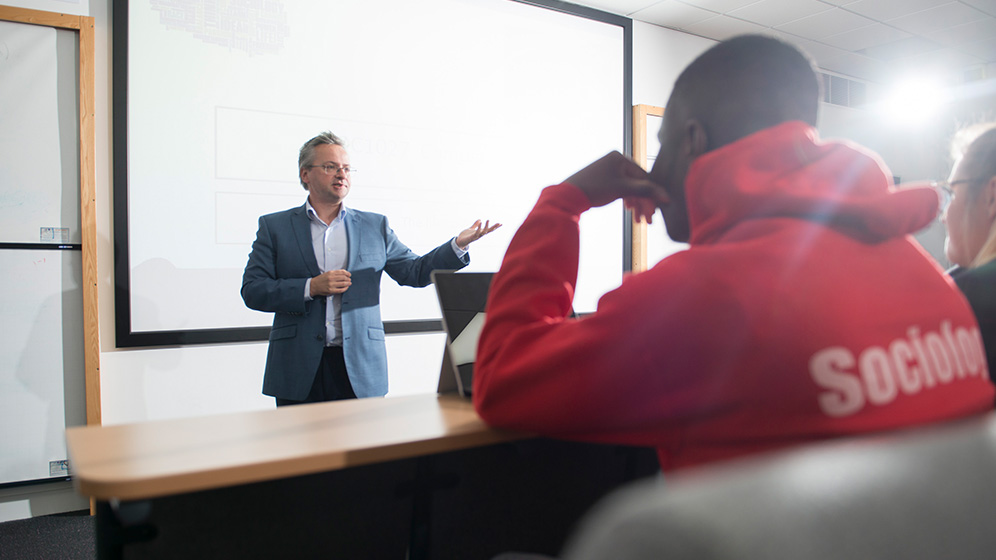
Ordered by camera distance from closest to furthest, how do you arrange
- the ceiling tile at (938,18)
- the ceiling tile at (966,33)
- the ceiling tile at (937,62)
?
the ceiling tile at (938,18) → the ceiling tile at (966,33) → the ceiling tile at (937,62)

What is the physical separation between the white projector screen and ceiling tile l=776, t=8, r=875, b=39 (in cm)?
128

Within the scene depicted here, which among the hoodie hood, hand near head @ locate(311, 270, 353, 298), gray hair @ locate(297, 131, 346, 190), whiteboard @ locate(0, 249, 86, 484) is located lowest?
whiteboard @ locate(0, 249, 86, 484)

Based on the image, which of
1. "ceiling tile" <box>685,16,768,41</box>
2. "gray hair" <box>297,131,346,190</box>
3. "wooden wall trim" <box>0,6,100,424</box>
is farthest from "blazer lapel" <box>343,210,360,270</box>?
"ceiling tile" <box>685,16,768,41</box>

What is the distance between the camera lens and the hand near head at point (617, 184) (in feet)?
3.41

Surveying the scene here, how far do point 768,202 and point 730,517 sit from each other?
625 mm

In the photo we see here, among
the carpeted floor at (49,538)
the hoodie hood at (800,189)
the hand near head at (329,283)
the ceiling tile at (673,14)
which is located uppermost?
the ceiling tile at (673,14)

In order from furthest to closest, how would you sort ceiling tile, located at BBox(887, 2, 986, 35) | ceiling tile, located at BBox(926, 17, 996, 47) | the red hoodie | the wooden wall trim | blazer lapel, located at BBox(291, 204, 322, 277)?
ceiling tile, located at BBox(926, 17, 996, 47) < ceiling tile, located at BBox(887, 2, 986, 35) < the wooden wall trim < blazer lapel, located at BBox(291, 204, 322, 277) < the red hoodie

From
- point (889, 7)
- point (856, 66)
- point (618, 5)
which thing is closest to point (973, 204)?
point (618, 5)

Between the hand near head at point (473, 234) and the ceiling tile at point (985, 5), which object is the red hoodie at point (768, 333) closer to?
the hand near head at point (473, 234)

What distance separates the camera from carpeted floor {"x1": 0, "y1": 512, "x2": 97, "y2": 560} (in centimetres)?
233

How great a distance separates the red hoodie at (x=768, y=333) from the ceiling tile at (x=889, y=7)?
4.00 m

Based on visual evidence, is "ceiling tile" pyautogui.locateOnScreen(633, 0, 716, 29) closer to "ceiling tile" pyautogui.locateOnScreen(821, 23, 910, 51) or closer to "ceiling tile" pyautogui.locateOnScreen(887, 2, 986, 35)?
"ceiling tile" pyautogui.locateOnScreen(821, 23, 910, 51)

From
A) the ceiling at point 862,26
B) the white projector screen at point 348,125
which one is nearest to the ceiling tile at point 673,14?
A: the ceiling at point 862,26

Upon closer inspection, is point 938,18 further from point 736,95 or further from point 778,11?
point 736,95
